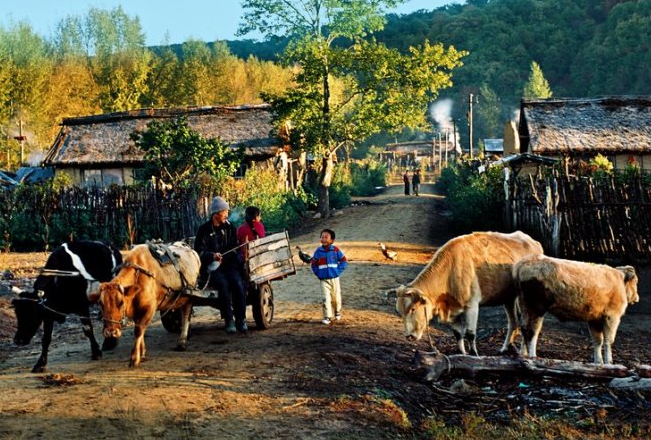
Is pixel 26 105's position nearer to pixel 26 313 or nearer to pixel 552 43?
pixel 26 313

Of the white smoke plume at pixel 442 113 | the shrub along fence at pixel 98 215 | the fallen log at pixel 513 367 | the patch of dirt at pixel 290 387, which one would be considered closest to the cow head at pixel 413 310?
the fallen log at pixel 513 367

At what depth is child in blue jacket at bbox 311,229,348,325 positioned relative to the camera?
10.6m

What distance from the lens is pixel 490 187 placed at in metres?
23.1

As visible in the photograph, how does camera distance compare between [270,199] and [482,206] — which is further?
[270,199]

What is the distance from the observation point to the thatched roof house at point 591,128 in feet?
94.9

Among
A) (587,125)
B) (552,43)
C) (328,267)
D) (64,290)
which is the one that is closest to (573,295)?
(328,267)

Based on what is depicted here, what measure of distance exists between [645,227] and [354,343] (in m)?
8.59

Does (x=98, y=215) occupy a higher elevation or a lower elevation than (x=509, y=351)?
higher

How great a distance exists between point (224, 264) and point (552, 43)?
9537 cm

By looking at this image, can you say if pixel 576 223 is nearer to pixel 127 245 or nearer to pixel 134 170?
pixel 127 245

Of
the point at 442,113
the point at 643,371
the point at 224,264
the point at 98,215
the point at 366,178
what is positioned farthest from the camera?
the point at 442,113

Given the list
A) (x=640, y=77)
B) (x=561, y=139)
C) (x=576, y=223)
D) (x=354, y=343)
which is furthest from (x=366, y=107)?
(x=640, y=77)

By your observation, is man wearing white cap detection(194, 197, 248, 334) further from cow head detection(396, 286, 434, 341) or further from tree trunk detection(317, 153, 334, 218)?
tree trunk detection(317, 153, 334, 218)

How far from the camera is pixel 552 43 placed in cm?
9681
